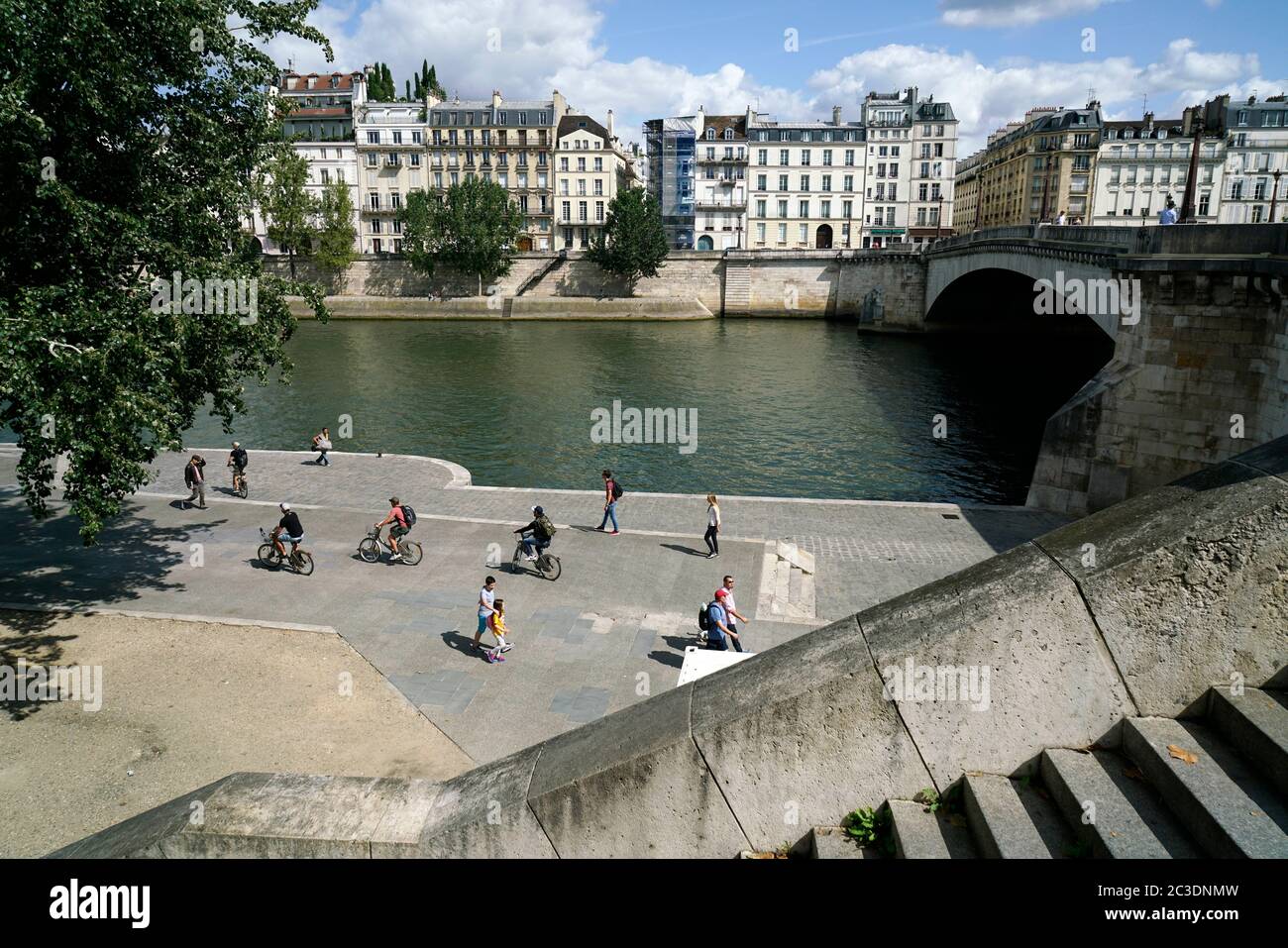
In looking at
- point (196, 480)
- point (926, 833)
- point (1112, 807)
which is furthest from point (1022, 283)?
point (926, 833)

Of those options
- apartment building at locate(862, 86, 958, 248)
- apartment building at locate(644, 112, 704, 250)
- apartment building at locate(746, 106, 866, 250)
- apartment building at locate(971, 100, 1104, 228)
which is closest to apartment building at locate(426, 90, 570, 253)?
apartment building at locate(644, 112, 704, 250)

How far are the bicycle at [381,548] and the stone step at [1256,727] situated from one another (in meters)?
14.1

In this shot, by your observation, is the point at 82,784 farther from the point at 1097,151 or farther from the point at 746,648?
the point at 1097,151

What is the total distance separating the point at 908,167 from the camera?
9512 centimetres

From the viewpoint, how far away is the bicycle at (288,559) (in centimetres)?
1580

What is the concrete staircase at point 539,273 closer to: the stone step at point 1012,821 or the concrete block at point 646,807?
the concrete block at point 646,807

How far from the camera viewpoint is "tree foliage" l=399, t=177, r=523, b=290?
78.8m

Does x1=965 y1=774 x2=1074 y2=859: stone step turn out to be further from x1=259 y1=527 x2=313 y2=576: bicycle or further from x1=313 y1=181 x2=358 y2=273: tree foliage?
x1=313 y1=181 x2=358 y2=273: tree foliage

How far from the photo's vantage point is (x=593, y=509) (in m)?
20.4

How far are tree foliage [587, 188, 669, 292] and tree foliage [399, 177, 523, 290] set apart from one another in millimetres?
8621

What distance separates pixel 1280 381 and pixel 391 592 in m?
17.7

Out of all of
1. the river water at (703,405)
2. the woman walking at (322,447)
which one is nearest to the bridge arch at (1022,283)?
the river water at (703,405)

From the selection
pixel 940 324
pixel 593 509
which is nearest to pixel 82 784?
pixel 593 509

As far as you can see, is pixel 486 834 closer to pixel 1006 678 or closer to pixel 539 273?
pixel 1006 678
